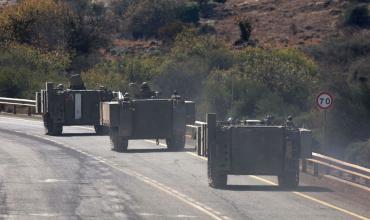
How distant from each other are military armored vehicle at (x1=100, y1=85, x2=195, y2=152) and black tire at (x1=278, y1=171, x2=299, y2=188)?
31.4 feet

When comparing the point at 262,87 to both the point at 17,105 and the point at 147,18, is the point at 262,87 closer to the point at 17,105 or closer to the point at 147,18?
the point at 17,105

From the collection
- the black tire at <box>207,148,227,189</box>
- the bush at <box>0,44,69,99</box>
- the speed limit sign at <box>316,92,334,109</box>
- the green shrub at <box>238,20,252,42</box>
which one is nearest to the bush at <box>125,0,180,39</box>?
the green shrub at <box>238,20,252,42</box>

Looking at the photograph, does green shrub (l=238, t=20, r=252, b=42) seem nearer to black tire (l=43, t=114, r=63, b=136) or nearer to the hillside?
the hillside

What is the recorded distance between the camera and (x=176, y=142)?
109 ft

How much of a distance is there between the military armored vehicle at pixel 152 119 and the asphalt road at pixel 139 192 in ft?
2.11

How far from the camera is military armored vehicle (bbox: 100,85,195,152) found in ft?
107

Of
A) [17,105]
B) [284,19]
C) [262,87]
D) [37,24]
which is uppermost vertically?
[284,19]

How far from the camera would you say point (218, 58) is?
220 ft

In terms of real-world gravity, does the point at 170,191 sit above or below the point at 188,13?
below

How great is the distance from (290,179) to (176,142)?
10.1 metres

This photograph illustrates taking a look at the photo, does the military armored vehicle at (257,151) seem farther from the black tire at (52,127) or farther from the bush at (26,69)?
the bush at (26,69)

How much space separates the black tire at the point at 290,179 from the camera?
76.8ft

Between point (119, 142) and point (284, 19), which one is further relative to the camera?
point (284, 19)

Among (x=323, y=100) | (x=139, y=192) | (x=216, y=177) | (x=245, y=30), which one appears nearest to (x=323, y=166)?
(x=323, y=100)
